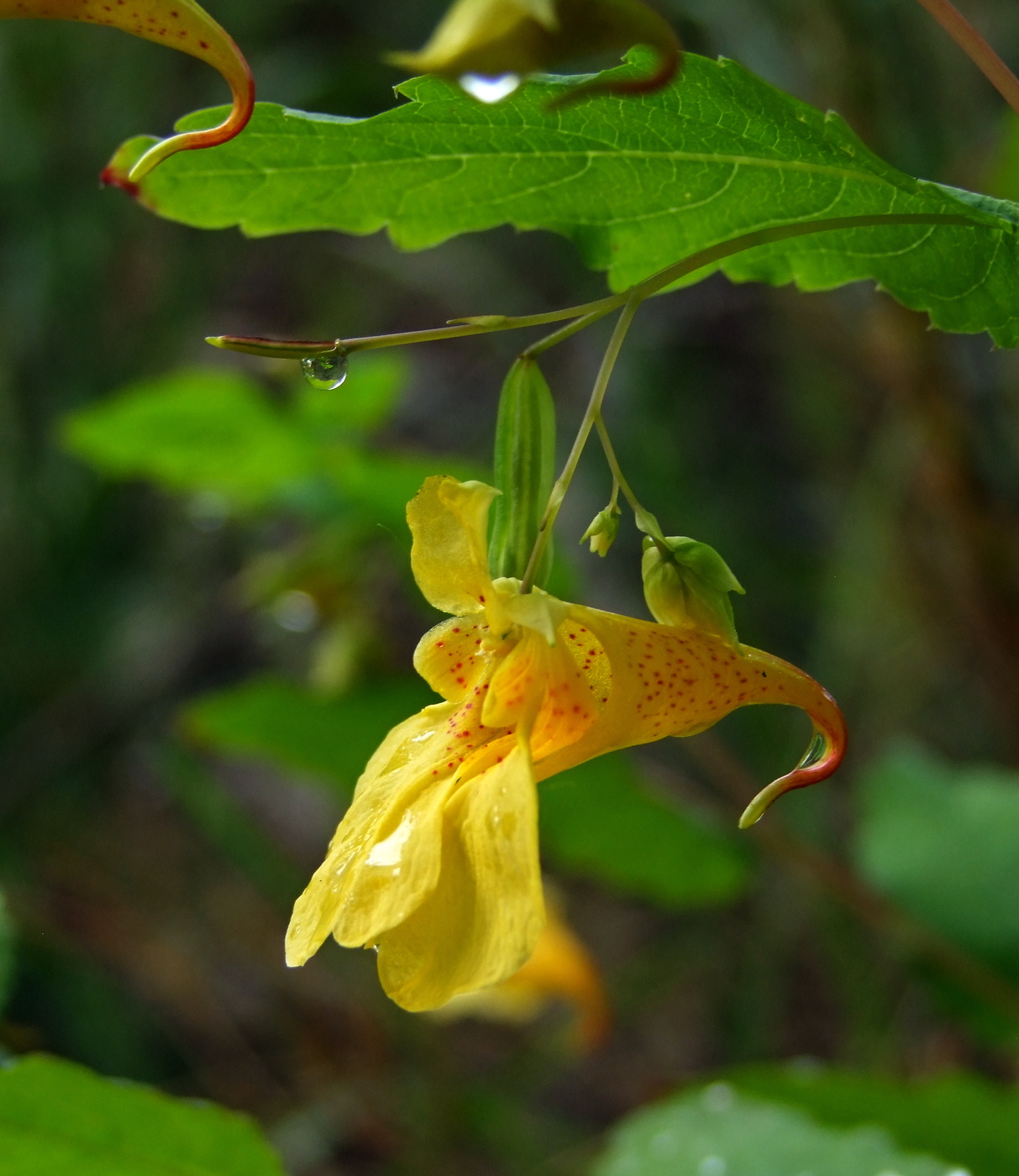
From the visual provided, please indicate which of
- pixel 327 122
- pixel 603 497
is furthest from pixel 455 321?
pixel 603 497

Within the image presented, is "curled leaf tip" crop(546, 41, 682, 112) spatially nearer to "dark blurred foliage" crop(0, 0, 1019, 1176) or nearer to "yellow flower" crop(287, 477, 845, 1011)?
"yellow flower" crop(287, 477, 845, 1011)

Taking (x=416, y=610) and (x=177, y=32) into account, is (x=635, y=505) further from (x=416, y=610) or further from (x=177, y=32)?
(x=416, y=610)

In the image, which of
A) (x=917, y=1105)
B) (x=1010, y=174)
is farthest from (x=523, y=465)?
(x=1010, y=174)

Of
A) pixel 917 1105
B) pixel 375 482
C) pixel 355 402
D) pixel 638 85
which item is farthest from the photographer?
pixel 355 402

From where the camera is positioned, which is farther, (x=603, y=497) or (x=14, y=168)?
(x=14, y=168)

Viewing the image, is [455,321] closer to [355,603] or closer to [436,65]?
[436,65]
